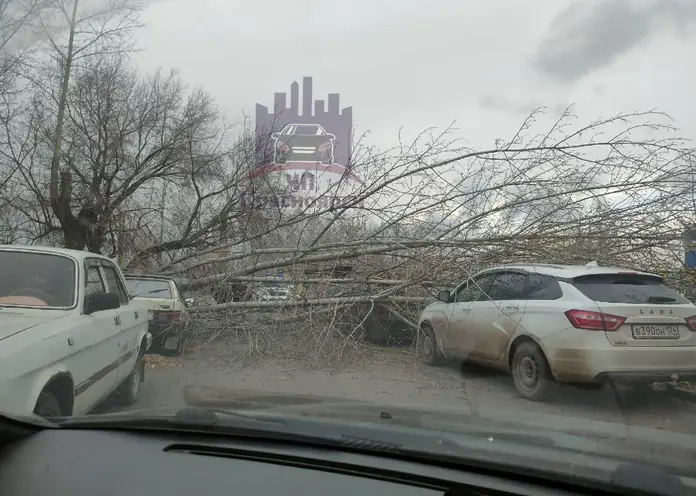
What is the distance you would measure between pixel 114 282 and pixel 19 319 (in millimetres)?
2087

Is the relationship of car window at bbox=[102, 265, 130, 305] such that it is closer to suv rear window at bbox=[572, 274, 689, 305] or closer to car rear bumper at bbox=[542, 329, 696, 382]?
car rear bumper at bbox=[542, 329, 696, 382]

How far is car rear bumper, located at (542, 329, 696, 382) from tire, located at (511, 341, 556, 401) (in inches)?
11.1

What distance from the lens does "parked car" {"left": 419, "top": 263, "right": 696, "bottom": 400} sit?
6273 millimetres

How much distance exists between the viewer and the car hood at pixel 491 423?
90.7 inches

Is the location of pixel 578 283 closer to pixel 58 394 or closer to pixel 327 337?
pixel 327 337

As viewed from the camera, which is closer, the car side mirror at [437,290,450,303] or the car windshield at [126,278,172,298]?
the car side mirror at [437,290,450,303]

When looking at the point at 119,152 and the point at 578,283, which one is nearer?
the point at 578,283

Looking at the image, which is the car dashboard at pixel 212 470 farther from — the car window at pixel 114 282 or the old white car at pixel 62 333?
the car window at pixel 114 282

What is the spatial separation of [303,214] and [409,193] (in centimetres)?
211

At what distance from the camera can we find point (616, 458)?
2.11 metres

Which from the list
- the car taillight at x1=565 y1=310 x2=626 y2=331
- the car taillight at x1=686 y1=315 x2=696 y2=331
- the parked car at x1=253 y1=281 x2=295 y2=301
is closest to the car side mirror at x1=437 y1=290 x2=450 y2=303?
the car taillight at x1=565 y1=310 x2=626 y2=331

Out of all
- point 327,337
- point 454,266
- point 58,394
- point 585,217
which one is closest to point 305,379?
point 327,337

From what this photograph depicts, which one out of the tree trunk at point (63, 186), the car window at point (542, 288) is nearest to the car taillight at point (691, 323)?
the car window at point (542, 288)

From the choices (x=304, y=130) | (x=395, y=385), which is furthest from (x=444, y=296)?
(x=304, y=130)
